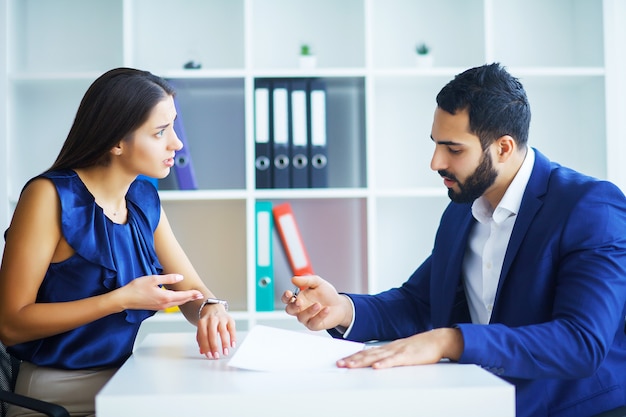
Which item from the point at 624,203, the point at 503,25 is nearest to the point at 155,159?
the point at 624,203

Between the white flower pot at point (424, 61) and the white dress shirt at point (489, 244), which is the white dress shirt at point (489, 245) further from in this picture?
the white flower pot at point (424, 61)

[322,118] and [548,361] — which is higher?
[322,118]

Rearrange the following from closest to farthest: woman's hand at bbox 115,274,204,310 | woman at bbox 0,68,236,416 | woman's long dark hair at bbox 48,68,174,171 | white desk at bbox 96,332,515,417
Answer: white desk at bbox 96,332,515,417 → woman's hand at bbox 115,274,204,310 → woman at bbox 0,68,236,416 → woman's long dark hair at bbox 48,68,174,171

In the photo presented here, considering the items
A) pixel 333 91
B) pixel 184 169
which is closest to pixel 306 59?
pixel 333 91

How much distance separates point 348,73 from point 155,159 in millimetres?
1271

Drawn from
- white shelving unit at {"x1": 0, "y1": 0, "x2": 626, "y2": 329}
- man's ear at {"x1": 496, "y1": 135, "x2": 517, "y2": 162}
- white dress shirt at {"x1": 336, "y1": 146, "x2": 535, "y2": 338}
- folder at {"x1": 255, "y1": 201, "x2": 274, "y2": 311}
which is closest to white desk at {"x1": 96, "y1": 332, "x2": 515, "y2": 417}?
white dress shirt at {"x1": 336, "y1": 146, "x2": 535, "y2": 338}

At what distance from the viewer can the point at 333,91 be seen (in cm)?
306

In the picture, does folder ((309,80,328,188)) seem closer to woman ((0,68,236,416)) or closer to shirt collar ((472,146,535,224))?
woman ((0,68,236,416))

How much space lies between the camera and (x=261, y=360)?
1.27m

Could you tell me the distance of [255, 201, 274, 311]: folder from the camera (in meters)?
2.81

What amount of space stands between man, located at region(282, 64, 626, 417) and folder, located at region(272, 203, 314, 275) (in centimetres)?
99

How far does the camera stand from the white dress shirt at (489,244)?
5.49ft

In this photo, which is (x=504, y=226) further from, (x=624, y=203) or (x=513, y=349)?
(x=513, y=349)

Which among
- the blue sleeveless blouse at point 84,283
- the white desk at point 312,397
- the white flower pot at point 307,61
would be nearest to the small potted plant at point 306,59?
the white flower pot at point 307,61
